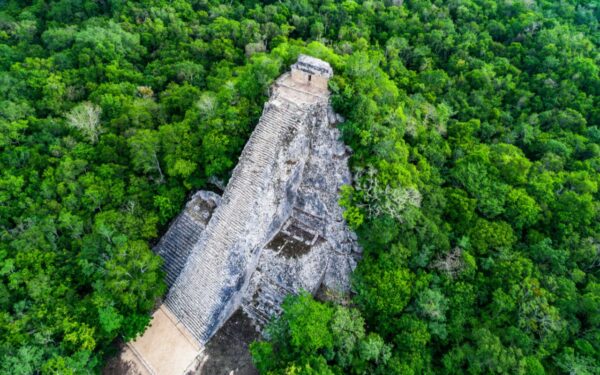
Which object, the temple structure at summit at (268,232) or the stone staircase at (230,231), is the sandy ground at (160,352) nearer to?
the temple structure at summit at (268,232)

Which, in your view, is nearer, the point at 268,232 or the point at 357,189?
the point at 357,189

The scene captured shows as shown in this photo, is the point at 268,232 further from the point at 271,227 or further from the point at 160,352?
the point at 160,352

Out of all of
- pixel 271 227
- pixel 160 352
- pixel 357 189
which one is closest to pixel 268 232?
pixel 271 227

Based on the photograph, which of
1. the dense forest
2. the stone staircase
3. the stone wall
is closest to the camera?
the dense forest

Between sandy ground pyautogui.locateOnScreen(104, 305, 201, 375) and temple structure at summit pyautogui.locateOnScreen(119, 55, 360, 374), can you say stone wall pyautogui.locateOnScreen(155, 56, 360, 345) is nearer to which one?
temple structure at summit pyautogui.locateOnScreen(119, 55, 360, 374)

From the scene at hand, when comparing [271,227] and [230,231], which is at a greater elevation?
[230,231]

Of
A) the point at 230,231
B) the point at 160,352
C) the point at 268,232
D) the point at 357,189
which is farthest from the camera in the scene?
the point at 268,232

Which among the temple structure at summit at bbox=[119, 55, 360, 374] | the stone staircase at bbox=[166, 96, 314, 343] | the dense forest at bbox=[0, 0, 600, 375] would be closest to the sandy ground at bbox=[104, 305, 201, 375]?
the temple structure at summit at bbox=[119, 55, 360, 374]
